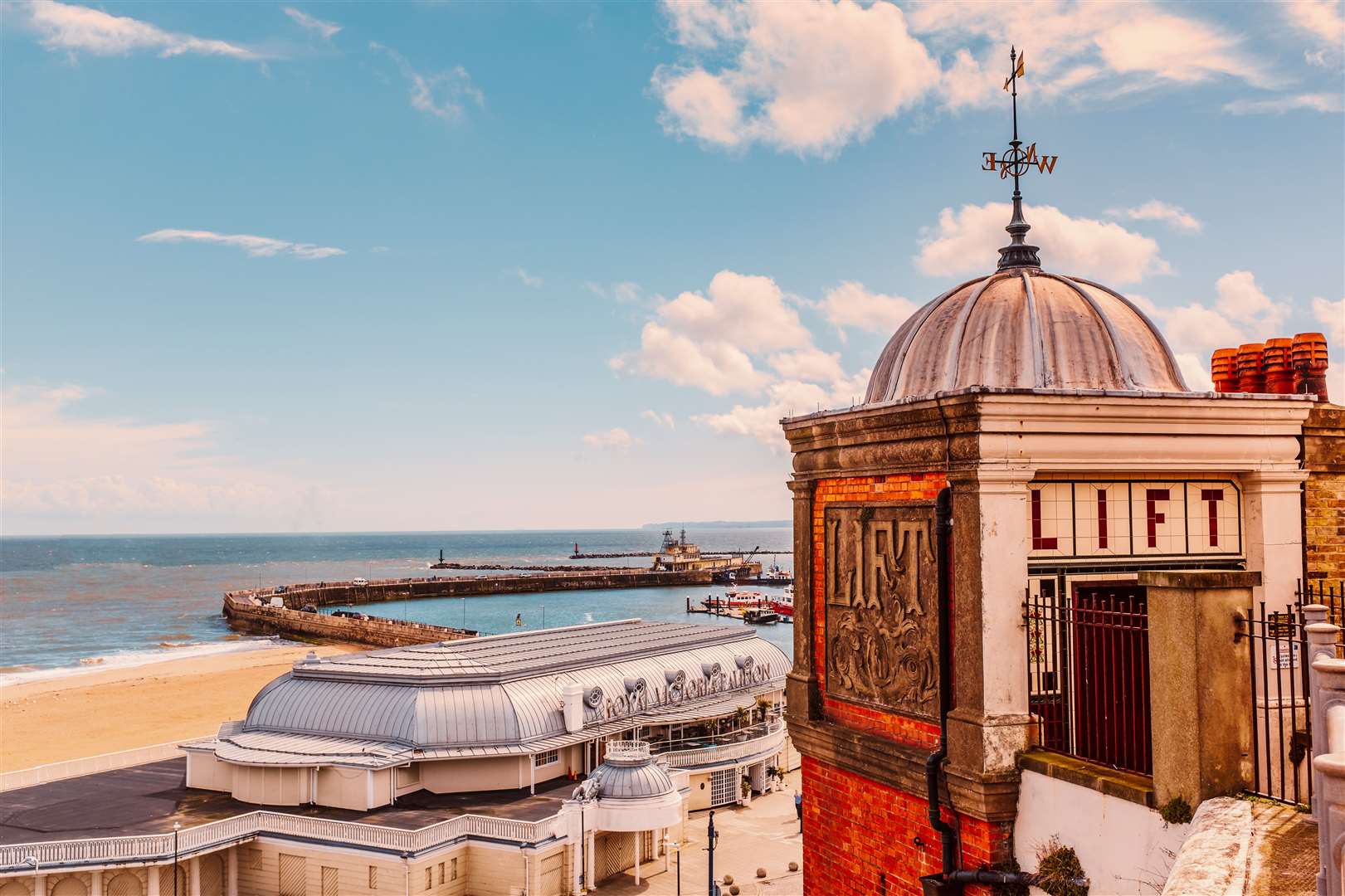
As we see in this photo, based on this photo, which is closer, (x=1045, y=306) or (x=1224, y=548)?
(x=1224, y=548)

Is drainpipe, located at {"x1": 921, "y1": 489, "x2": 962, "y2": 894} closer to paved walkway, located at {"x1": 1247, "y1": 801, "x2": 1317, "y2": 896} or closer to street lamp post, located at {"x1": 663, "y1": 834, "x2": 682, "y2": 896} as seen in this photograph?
paved walkway, located at {"x1": 1247, "y1": 801, "x2": 1317, "y2": 896}

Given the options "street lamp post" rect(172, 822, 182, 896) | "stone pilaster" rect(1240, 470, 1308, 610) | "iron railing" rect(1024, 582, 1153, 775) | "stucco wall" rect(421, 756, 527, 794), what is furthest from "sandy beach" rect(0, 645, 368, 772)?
"stone pilaster" rect(1240, 470, 1308, 610)

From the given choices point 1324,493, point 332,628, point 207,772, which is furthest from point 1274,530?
point 332,628

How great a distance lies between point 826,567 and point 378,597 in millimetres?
157138

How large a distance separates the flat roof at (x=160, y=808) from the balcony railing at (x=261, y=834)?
763 millimetres

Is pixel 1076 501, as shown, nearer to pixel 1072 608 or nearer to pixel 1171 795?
pixel 1072 608

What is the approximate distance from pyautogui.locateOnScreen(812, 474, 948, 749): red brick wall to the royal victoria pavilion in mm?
20446

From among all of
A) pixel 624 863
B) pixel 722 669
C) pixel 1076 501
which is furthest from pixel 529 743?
pixel 1076 501

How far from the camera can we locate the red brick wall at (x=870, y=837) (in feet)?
27.3

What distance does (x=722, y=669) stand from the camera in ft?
151

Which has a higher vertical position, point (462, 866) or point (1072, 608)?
point (1072, 608)

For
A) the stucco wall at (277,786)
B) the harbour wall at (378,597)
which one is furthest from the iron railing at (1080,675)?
the harbour wall at (378,597)

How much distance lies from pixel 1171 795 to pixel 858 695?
11.5 ft

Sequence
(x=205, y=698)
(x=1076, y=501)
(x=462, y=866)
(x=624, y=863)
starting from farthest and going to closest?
(x=205, y=698) < (x=624, y=863) < (x=462, y=866) < (x=1076, y=501)
